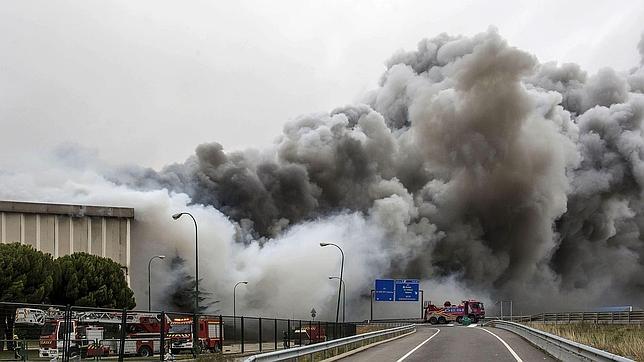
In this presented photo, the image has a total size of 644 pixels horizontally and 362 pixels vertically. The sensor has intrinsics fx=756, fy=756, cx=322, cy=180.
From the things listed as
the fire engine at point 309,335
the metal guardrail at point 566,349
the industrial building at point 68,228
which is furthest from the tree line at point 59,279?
the metal guardrail at point 566,349

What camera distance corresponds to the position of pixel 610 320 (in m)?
49.4

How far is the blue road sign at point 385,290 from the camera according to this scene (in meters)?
77.9

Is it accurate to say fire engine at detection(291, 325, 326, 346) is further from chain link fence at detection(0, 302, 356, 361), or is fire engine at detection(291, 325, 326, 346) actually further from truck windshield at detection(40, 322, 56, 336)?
truck windshield at detection(40, 322, 56, 336)

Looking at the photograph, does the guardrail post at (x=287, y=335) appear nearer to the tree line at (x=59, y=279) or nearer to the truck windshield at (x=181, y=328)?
the truck windshield at (x=181, y=328)

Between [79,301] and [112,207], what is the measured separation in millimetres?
16336

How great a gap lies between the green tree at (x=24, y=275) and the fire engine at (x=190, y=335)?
867 inches

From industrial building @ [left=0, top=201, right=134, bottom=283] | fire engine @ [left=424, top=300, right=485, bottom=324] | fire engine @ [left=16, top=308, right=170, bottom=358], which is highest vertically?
industrial building @ [left=0, top=201, right=134, bottom=283]

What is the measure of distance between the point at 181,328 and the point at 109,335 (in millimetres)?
5810

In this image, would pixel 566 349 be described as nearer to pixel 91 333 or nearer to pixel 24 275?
pixel 91 333

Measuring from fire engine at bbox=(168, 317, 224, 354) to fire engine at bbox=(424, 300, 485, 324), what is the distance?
53259 millimetres

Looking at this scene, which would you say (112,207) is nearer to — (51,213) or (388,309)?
(51,213)

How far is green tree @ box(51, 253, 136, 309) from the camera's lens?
176 feet

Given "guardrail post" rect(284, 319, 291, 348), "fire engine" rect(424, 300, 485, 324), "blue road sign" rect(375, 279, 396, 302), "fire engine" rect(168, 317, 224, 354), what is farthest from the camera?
"fire engine" rect(424, 300, 485, 324)

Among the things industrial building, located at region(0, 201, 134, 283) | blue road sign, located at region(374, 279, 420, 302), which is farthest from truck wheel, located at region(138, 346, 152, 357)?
blue road sign, located at region(374, 279, 420, 302)
